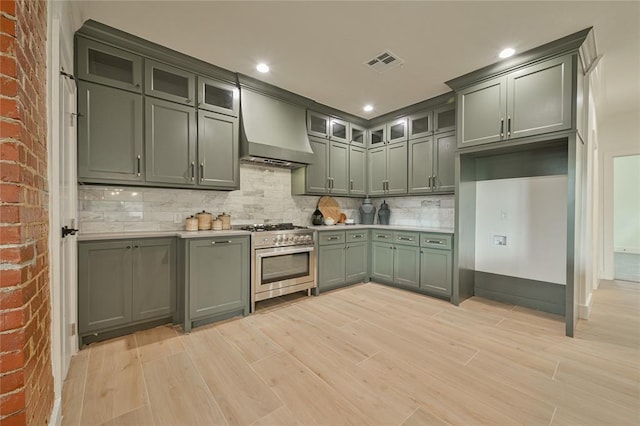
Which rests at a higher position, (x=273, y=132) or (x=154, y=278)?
(x=273, y=132)

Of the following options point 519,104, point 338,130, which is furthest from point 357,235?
point 519,104

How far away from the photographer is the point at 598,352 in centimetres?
226

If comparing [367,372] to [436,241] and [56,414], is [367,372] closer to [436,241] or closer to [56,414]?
[56,414]

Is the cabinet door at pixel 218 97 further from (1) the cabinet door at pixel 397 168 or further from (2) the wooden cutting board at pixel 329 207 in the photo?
(1) the cabinet door at pixel 397 168

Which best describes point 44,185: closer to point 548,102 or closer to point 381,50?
point 381,50

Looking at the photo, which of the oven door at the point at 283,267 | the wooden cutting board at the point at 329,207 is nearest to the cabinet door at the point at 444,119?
the wooden cutting board at the point at 329,207

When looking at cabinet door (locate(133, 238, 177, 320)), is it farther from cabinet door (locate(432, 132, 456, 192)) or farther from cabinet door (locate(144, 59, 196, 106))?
cabinet door (locate(432, 132, 456, 192))

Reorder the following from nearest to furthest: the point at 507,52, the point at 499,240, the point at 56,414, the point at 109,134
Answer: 1. the point at 56,414
2. the point at 109,134
3. the point at 507,52
4. the point at 499,240

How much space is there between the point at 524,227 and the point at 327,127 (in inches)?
120

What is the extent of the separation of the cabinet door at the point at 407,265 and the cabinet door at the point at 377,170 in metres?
1.13

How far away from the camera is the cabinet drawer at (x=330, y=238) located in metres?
3.79

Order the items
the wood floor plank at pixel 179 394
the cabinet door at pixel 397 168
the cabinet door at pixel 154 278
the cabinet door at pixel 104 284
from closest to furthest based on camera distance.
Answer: the wood floor plank at pixel 179 394
the cabinet door at pixel 104 284
the cabinet door at pixel 154 278
the cabinet door at pixel 397 168

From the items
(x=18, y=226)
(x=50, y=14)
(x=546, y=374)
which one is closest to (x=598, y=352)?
(x=546, y=374)

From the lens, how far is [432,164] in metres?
3.90
